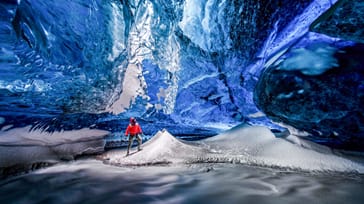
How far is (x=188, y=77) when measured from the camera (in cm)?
442

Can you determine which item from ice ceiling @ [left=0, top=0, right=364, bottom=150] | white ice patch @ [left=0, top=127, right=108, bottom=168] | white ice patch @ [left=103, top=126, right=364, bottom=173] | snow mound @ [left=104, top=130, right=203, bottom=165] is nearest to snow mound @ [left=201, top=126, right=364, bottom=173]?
white ice patch @ [left=103, top=126, right=364, bottom=173]

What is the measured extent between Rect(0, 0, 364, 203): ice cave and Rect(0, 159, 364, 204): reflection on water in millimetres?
65

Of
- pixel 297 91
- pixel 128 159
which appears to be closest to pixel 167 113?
pixel 128 159

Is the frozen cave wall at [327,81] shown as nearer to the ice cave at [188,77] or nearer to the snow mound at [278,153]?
the ice cave at [188,77]

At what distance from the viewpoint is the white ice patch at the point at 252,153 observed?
298 centimetres

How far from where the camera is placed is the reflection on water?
1941 mm

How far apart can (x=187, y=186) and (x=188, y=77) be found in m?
2.67

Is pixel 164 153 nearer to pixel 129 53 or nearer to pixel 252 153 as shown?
pixel 252 153

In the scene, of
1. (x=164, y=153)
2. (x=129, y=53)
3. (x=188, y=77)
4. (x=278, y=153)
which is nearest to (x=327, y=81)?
(x=278, y=153)

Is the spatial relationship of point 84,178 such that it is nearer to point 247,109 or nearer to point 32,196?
point 32,196

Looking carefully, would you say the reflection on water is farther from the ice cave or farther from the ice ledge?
the ice ledge

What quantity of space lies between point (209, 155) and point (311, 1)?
316 cm

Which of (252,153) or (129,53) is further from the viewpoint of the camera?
(129,53)

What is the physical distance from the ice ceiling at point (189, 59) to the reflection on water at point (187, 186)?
4.06ft
